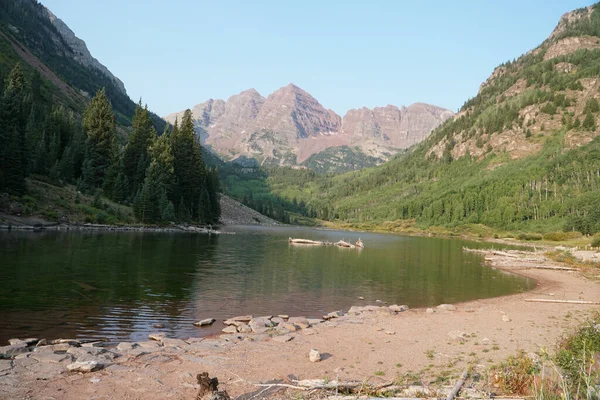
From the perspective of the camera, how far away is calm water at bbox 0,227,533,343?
2233cm

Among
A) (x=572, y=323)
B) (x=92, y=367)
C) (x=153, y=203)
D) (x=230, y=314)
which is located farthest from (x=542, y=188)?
(x=92, y=367)

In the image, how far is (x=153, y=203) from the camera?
96625mm

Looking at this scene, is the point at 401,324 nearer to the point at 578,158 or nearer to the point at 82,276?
the point at 82,276

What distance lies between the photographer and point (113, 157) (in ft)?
330

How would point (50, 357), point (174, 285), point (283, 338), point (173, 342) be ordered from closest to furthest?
point (50, 357), point (173, 342), point (283, 338), point (174, 285)

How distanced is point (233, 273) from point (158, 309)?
17.2m

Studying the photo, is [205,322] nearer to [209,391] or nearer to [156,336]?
[156,336]

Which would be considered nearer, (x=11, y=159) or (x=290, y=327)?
(x=290, y=327)

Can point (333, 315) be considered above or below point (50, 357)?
below

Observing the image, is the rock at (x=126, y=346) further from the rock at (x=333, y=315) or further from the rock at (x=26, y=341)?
the rock at (x=333, y=315)

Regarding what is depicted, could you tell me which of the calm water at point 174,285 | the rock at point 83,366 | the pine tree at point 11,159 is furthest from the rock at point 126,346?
the pine tree at point 11,159

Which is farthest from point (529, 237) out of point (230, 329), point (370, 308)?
point (230, 329)

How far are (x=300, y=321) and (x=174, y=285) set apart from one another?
13.9 metres

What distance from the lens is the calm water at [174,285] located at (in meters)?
22.3
